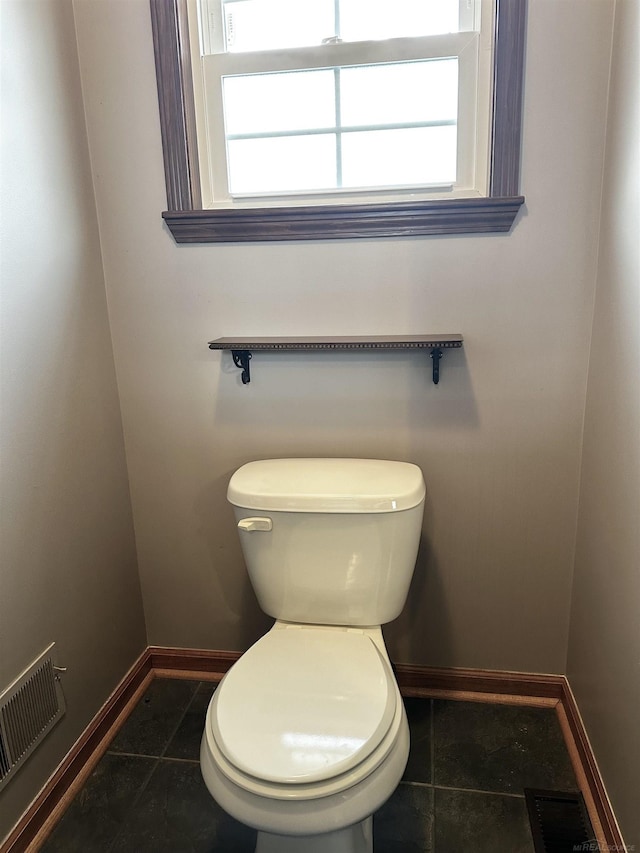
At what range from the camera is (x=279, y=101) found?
1413 millimetres

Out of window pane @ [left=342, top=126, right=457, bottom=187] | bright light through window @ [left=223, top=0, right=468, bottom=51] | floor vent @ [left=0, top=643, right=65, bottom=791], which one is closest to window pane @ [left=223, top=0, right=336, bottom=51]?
bright light through window @ [left=223, top=0, right=468, bottom=51]

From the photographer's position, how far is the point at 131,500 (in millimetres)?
1674

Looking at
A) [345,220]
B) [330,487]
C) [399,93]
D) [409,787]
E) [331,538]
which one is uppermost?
[399,93]

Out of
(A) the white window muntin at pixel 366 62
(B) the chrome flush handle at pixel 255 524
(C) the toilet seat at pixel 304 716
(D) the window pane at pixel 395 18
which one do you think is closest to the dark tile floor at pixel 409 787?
(C) the toilet seat at pixel 304 716

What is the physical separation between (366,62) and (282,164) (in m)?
0.30

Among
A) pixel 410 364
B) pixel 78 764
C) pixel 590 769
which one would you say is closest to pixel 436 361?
pixel 410 364

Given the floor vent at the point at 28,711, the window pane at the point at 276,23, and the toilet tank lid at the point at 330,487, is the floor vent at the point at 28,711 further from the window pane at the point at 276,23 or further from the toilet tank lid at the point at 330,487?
the window pane at the point at 276,23

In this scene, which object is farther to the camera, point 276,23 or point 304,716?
point 276,23

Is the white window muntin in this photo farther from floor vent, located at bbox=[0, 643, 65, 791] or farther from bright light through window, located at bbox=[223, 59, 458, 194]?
floor vent, located at bbox=[0, 643, 65, 791]

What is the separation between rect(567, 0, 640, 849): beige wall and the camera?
1.11m

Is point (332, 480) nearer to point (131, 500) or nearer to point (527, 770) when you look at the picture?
point (131, 500)

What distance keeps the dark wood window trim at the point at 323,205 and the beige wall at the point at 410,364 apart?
4 cm

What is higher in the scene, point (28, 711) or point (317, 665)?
point (317, 665)

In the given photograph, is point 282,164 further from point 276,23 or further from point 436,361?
point 436,361
